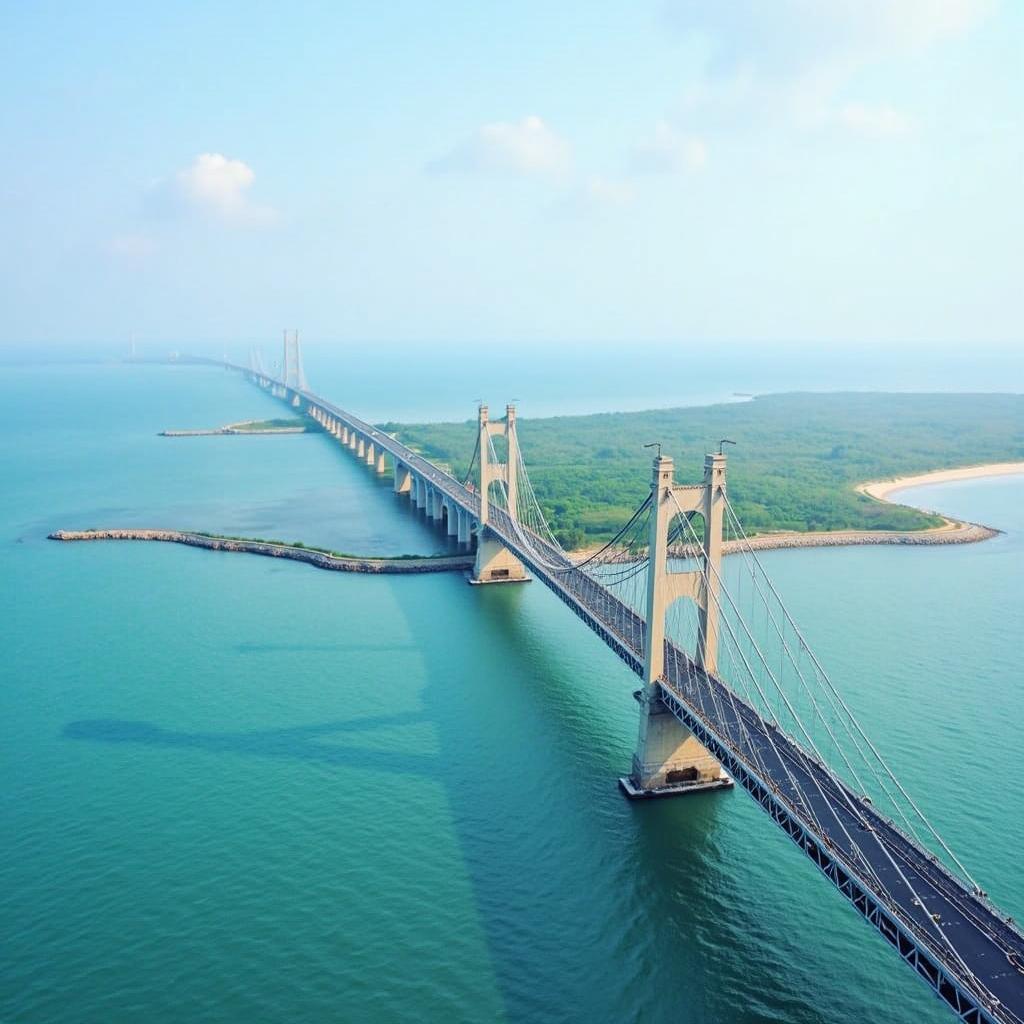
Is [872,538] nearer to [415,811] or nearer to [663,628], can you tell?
[663,628]

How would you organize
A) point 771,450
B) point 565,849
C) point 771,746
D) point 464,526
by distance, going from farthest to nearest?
point 771,450 → point 464,526 → point 565,849 → point 771,746

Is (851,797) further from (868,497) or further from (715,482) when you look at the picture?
(868,497)

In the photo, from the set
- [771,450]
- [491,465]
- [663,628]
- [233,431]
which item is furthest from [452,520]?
[233,431]

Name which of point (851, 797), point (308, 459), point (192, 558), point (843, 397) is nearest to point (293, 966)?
point (851, 797)

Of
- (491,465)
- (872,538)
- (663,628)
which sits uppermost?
(491,465)

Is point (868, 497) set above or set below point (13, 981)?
above

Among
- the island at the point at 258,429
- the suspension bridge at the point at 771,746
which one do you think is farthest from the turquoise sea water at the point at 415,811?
the island at the point at 258,429

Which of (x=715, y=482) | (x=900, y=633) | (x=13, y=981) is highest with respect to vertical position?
(x=715, y=482)

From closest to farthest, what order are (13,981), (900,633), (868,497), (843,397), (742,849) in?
1. (13,981)
2. (742,849)
3. (900,633)
4. (868,497)
5. (843,397)
